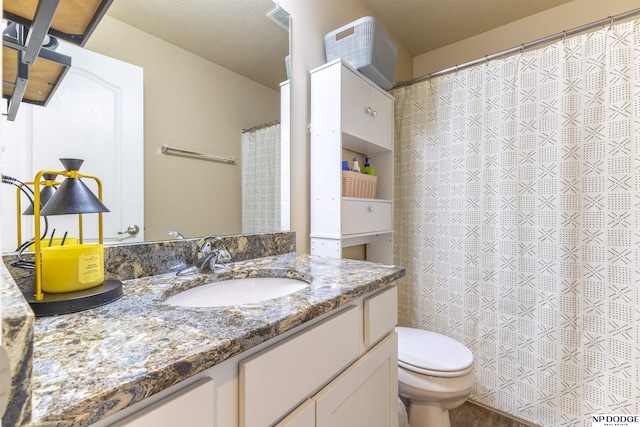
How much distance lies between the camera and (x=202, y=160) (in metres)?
1.03

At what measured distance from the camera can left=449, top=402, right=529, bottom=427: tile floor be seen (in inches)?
57.9

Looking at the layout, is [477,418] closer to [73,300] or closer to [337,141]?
[337,141]

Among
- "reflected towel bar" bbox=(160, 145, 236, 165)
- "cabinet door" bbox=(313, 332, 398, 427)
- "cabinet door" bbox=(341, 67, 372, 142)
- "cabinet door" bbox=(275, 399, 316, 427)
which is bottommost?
"cabinet door" bbox=(313, 332, 398, 427)

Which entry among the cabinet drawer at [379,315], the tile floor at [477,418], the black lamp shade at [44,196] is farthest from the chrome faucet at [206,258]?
the tile floor at [477,418]

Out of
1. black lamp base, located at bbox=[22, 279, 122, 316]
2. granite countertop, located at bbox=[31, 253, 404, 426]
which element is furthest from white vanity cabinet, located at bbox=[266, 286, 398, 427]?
black lamp base, located at bbox=[22, 279, 122, 316]

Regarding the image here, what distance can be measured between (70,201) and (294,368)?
1.93 ft

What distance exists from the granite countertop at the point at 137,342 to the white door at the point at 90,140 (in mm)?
208

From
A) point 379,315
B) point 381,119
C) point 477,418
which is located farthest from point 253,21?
point 477,418

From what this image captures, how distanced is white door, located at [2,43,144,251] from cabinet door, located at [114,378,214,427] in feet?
1.91

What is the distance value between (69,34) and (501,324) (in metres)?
1.99

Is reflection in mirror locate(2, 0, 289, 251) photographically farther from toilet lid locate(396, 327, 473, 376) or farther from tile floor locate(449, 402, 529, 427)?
tile floor locate(449, 402, 529, 427)

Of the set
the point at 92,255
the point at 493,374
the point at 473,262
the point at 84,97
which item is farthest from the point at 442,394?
the point at 84,97

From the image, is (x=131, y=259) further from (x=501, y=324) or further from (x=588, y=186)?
(x=588, y=186)

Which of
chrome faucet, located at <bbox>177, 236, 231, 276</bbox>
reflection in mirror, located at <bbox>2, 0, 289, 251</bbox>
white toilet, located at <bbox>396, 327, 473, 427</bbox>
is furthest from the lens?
white toilet, located at <bbox>396, 327, 473, 427</bbox>
